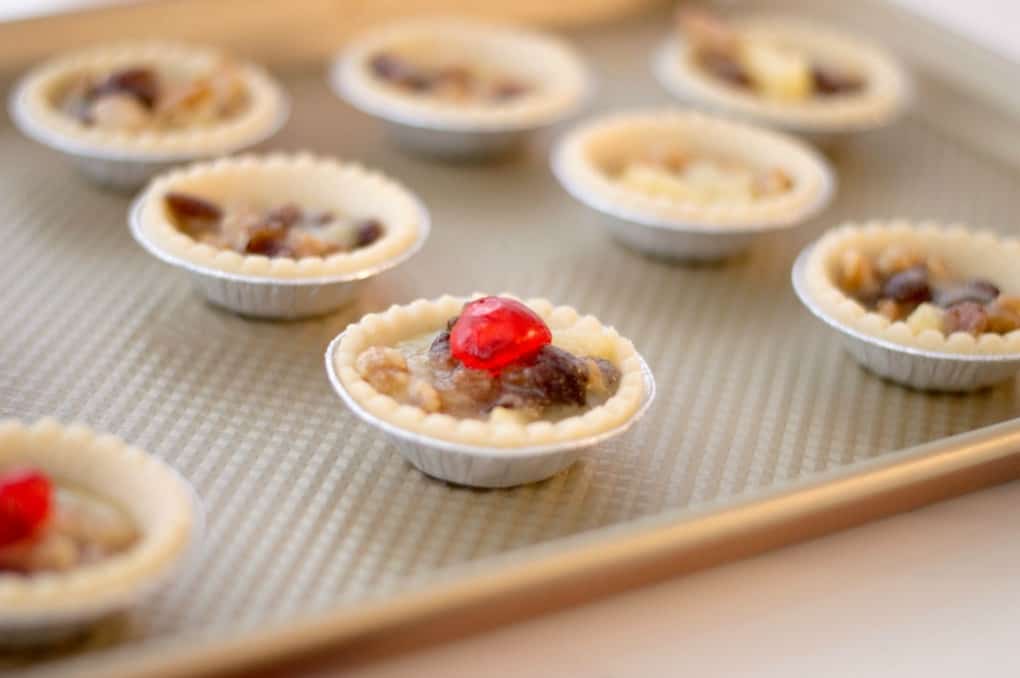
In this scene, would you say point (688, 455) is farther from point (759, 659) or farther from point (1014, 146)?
point (1014, 146)

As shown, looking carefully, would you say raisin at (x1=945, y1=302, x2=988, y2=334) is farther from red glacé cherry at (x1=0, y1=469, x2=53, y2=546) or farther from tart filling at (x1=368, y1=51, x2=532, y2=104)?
red glacé cherry at (x1=0, y1=469, x2=53, y2=546)

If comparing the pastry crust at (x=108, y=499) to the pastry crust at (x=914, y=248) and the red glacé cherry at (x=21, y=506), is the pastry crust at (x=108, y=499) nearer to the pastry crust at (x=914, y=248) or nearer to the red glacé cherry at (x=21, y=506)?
the red glacé cherry at (x=21, y=506)

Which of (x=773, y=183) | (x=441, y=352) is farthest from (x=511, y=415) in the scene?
(x=773, y=183)

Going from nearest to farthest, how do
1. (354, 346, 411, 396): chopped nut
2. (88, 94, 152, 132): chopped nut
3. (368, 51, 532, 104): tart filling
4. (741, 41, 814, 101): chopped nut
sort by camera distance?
(354, 346, 411, 396): chopped nut → (88, 94, 152, 132): chopped nut → (368, 51, 532, 104): tart filling → (741, 41, 814, 101): chopped nut

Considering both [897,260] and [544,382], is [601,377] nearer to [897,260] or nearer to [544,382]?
[544,382]

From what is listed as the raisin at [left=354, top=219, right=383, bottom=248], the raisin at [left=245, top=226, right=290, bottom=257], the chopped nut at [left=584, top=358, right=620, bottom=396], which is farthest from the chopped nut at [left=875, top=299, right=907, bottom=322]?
the raisin at [left=245, top=226, right=290, bottom=257]

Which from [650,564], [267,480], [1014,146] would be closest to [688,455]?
[650,564]
